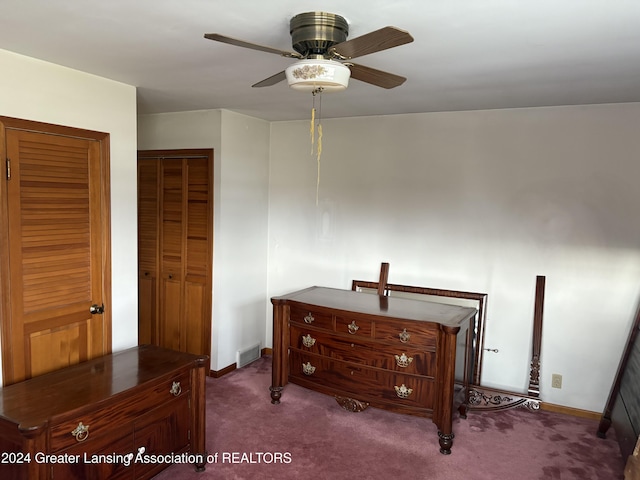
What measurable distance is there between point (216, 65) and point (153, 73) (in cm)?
45

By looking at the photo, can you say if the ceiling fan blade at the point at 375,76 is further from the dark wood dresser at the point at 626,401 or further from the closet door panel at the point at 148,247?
the closet door panel at the point at 148,247

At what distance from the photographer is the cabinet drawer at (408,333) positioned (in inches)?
113

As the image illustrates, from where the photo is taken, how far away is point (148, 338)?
428 centimetres

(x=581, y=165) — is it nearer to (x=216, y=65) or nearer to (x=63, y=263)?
(x=216, y=65)

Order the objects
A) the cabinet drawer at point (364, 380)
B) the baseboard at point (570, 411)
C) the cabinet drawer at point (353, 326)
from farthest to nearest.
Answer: the baseboard at point (570, 411) < the cabinet drawer at point (353, 326) < the cabinet drawer at point (364, 380)

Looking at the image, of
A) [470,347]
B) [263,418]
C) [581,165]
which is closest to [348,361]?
[263,418]

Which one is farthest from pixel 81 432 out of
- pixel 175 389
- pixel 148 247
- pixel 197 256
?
pixel 148 247

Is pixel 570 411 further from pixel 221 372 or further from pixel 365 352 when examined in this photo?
pixel 221 372

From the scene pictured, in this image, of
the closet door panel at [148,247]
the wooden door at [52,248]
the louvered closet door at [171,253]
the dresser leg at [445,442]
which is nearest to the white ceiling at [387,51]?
the wooden door at [52,248]

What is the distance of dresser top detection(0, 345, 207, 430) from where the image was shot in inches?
76.7

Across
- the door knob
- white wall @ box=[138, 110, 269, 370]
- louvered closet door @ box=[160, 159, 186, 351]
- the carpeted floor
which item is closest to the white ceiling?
white wall @ box=[138, 110, 269, 370]

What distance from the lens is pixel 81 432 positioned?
199cm

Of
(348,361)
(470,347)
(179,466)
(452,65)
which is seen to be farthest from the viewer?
(470,347)

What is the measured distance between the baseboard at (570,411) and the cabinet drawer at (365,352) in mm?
1233
